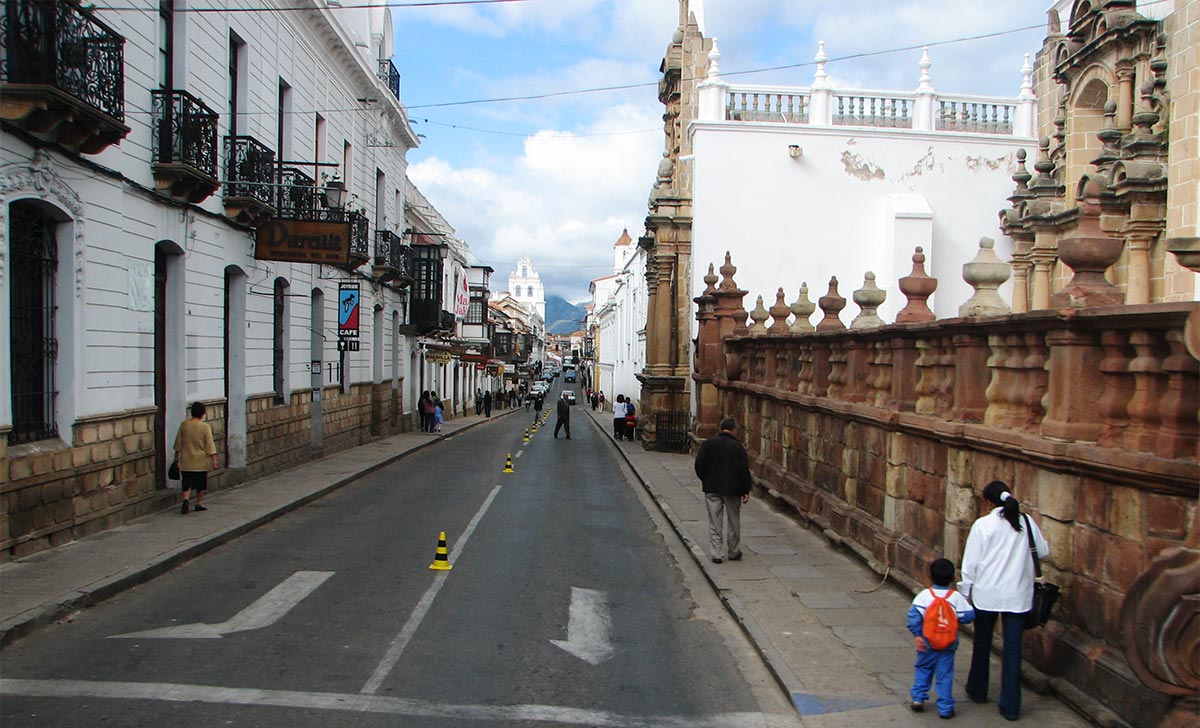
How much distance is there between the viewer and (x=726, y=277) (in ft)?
69.5

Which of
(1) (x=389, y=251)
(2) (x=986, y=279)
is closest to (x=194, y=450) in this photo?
(2) (x=986, y=279)

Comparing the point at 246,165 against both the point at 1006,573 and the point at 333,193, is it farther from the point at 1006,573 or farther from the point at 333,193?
the point at 1006,573

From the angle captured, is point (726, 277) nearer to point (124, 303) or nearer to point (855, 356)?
point (855, 356)

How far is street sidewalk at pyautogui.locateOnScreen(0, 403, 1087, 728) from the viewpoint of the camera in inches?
235

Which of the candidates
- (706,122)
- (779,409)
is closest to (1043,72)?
(706,122)

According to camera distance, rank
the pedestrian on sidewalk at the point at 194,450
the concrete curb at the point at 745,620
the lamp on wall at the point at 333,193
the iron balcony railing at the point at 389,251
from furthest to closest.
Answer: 1. the iron balcony railing at the point at 389,251
2. the lamp on wall at the point at 333,193
3. the pedestrian on sidewalk at the point at 194,450
4. the concrete curb at the point at 745,620

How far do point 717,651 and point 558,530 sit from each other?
548 centimetres

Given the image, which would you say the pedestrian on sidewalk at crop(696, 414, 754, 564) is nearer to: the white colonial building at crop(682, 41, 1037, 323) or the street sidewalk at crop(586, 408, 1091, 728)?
the street sidewalk at crop(586, 408, 1091, 728)

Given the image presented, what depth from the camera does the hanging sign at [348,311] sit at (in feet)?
70.3

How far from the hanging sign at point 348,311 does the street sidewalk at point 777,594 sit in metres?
7.16

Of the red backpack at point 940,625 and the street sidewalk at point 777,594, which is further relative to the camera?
the street sidewalk at point 777,594

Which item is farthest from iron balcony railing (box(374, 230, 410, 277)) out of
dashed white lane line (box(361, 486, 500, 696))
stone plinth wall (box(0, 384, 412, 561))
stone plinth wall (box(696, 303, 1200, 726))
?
stone plinth wall (box(696, 303, 1200, 726))

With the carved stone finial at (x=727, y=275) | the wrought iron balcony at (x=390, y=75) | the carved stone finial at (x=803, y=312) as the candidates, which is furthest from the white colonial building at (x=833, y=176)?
the wrought iron balcony at (x=390, y=75)

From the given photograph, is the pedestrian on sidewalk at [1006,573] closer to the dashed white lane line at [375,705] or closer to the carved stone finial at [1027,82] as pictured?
the dashed white lane line at [375,705]
